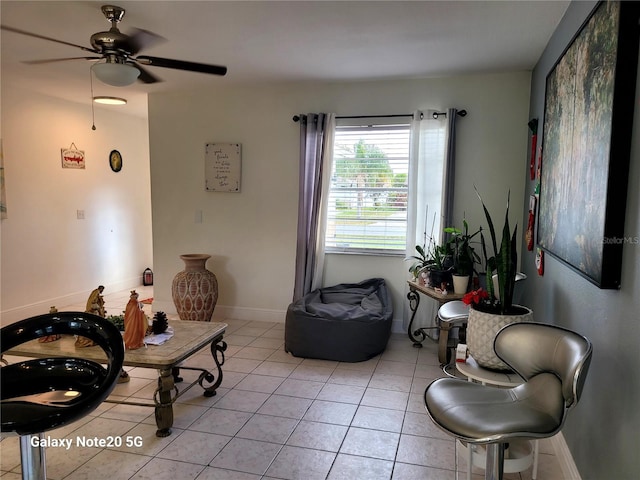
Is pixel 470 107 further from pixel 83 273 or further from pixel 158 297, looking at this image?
pixel 83 273

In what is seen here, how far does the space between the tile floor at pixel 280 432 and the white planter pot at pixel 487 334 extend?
0.54m

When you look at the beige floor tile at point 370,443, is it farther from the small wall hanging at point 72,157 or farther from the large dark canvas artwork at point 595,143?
the small wall hanging at point 72,157

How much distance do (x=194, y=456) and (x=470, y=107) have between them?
341 cm

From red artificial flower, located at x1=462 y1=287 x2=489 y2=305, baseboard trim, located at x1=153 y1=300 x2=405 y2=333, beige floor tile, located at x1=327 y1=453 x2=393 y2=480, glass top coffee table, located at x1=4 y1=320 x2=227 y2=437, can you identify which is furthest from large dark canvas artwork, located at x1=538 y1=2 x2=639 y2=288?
baseboard trim, located at x1=153 y1=300 x2=405 y2=333

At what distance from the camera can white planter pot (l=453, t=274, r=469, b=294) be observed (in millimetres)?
3357

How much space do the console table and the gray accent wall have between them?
0.98 meters

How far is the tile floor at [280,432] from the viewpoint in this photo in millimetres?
2053

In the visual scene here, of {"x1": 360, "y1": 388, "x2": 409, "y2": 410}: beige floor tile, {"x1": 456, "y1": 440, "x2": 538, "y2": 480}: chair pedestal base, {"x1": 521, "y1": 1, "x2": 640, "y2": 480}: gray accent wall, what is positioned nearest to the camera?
{"x1": 521, "y1": 1, "x2": 640, "y2": 480}: gray accent wall

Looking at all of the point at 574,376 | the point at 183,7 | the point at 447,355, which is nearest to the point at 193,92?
the point at 183,7

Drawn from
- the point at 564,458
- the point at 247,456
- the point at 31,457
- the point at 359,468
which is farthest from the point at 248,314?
the point at 31,457

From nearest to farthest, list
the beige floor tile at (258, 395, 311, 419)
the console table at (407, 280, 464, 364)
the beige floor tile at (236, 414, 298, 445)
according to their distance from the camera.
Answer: the beige floor tile at (236, 414, 298, 445) → the beige floor tile at (258, 395, 311, 419) → the console table at (407, 280, 464, 364)

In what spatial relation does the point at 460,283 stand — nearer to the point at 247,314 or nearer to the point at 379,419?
the point at 379,419

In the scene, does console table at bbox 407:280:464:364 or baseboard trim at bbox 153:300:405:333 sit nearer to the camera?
console table at bbox 407:280:464:364

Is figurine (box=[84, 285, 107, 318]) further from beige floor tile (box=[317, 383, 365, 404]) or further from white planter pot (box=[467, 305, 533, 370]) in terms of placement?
white planter pot (box=[467, 305, 533, 370])
